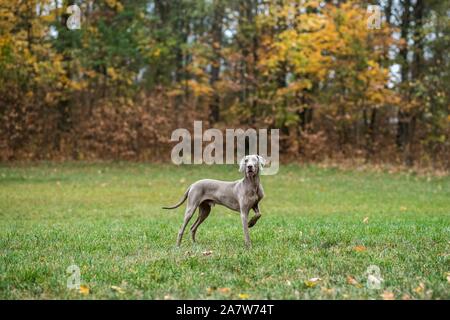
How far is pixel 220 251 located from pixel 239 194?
2.78 ft

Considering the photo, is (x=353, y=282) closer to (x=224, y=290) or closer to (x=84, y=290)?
(x=224, y=290)

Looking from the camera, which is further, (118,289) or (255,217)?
(255,217)

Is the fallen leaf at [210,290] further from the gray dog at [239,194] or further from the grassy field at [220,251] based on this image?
the gray dog at [239,194]

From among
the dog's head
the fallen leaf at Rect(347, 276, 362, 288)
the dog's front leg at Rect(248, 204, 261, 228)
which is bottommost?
the fallen leaf at Rect(347, 276, 362, 288)

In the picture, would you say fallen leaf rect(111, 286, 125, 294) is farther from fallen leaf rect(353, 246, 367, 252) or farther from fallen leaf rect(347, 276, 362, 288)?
fallen leaf rect(353, 246, 367, 252)

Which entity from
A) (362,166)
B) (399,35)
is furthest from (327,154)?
(399,35)

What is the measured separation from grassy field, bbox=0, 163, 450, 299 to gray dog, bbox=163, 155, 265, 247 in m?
0.48

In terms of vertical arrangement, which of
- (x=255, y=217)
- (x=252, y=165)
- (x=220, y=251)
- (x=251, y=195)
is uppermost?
(x=252, y=165)

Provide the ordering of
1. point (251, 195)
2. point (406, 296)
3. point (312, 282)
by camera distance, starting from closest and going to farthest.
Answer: point (406, 296), point (312, 282), point (251, 195)

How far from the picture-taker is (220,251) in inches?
303

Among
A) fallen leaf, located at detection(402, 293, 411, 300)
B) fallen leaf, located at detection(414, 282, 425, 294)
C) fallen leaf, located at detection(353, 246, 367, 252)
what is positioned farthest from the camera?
fallen leaf, located at detection(353, 246, 367, 252)

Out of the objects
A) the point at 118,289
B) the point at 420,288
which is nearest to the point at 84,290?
the point at 118,289

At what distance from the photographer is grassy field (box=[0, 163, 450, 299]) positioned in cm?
575

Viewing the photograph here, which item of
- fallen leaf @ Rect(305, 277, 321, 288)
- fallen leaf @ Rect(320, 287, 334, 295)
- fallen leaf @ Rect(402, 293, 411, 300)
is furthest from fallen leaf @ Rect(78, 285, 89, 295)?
fallen leaf @ Rect(402, 293, 411, 300)
